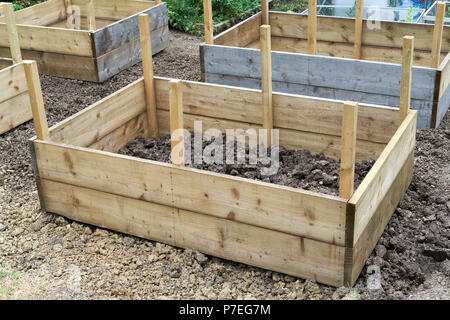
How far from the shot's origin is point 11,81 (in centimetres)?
559

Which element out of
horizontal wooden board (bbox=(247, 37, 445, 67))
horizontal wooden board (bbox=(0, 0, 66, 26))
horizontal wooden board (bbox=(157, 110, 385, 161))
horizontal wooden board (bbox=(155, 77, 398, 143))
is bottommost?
horizontal wooden board (bbox=(157, 110, 385, 161))

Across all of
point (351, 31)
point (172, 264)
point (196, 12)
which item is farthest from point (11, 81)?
point (196, 12)

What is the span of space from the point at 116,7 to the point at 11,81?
261 cm

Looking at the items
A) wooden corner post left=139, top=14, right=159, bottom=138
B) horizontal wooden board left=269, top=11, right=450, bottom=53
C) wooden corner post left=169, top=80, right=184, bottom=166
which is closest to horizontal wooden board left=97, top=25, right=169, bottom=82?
horizontal wooden board left=269, top=11, right=450, bottom=53

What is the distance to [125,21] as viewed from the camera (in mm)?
6898

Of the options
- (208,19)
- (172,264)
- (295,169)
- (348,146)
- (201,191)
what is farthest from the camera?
(208,19)

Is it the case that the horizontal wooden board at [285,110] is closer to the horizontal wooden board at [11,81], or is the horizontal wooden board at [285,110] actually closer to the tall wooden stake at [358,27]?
the horizontal wooden board at [11,81]

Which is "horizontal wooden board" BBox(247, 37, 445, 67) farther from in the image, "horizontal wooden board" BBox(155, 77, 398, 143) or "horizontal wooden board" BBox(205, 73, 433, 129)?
"horizontal wooden board" BBox(155, 77, 398, 143)

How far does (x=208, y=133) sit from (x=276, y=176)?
87 centimetres

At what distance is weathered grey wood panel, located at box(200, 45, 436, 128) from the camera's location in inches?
210

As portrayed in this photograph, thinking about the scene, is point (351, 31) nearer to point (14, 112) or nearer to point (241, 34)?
point (241, 34)

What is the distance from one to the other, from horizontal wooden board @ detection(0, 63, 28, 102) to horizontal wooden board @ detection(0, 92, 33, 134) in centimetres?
6

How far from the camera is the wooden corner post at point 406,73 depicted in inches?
157

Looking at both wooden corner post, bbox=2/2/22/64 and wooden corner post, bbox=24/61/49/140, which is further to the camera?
wooden corner post, bbox=2/2/22/64
